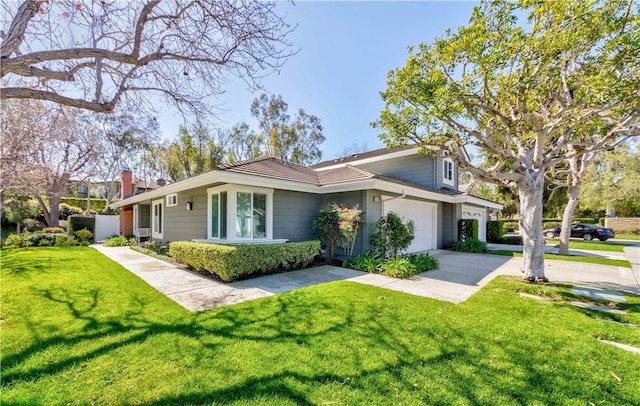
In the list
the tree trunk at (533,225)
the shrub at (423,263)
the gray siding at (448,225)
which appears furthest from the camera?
the gray siding at (448,225)

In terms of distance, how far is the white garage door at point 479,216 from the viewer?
16737 mm

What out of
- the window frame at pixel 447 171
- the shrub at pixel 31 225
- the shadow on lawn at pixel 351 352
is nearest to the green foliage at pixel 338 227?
the shadow on lawn at pixel 351 352

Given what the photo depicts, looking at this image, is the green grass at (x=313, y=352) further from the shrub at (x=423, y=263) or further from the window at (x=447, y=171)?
the window at (x=447, y=171)

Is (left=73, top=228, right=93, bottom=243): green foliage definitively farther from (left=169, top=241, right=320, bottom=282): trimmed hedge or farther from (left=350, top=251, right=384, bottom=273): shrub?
(left=350, top=251, right=384, bottom=273): shrub

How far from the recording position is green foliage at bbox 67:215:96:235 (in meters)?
18.4

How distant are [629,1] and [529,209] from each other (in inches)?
181

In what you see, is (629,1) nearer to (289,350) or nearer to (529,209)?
(529,209)

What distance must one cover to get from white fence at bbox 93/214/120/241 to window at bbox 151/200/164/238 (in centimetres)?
764

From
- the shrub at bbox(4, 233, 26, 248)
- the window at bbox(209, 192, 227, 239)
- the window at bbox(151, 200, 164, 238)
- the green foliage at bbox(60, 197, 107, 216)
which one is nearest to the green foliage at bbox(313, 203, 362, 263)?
the window at bbox(209, 192, 227, 239)

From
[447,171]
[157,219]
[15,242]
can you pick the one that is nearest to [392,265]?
[447,171]

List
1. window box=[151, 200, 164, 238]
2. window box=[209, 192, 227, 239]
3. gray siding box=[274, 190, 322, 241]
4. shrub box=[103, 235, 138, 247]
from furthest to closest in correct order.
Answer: shrub box=[103, 235, 138, 247] < window box=[151, 200, 164, 238] < gray siding box=[274, 190, 322, 241] < window box=[209, 192, 227, 239]

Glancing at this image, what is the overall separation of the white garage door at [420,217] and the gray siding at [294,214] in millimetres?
2911

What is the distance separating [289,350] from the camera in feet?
11.7

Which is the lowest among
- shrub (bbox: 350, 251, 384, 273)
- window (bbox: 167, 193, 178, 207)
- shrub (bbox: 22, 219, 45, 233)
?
shrub (bbox: 350, 251, 384, 273)
